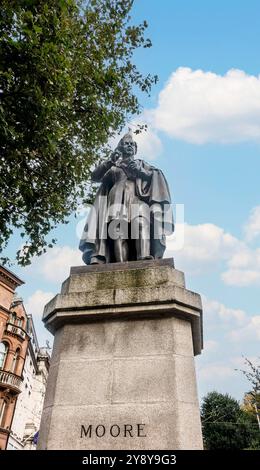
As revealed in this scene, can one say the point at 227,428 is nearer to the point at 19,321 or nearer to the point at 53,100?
the point at 19,321

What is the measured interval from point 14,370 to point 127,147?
34.9 m

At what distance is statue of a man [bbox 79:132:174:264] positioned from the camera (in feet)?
20.1

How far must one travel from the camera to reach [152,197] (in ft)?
21.3

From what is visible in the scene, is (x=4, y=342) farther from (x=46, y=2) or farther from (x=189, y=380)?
(x=189, y=380)

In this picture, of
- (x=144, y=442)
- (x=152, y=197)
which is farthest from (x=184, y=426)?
(x=152, y=197)

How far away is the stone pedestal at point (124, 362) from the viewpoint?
4.07 m

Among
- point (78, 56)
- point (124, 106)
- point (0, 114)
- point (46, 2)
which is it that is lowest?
point (0, 114)

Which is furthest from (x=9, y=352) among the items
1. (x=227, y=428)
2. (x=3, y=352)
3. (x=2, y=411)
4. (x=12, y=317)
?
(x=227, y=428)

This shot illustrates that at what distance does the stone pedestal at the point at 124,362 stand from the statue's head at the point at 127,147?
264cm

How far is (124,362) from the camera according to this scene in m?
4.54

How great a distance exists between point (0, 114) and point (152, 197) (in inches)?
194

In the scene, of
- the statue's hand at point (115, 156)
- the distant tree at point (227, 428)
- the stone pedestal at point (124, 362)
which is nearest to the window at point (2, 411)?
the distant tree at point (227, 428)

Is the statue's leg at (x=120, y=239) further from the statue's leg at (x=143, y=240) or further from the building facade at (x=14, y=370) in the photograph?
the building facade at (x=14, y=370)

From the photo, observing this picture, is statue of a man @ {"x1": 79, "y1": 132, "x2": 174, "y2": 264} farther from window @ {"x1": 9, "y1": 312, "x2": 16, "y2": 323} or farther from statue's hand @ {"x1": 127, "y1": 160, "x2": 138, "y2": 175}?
window @ {"x1": 9, "y1": 312, "x2": 16, "y2": 323}
